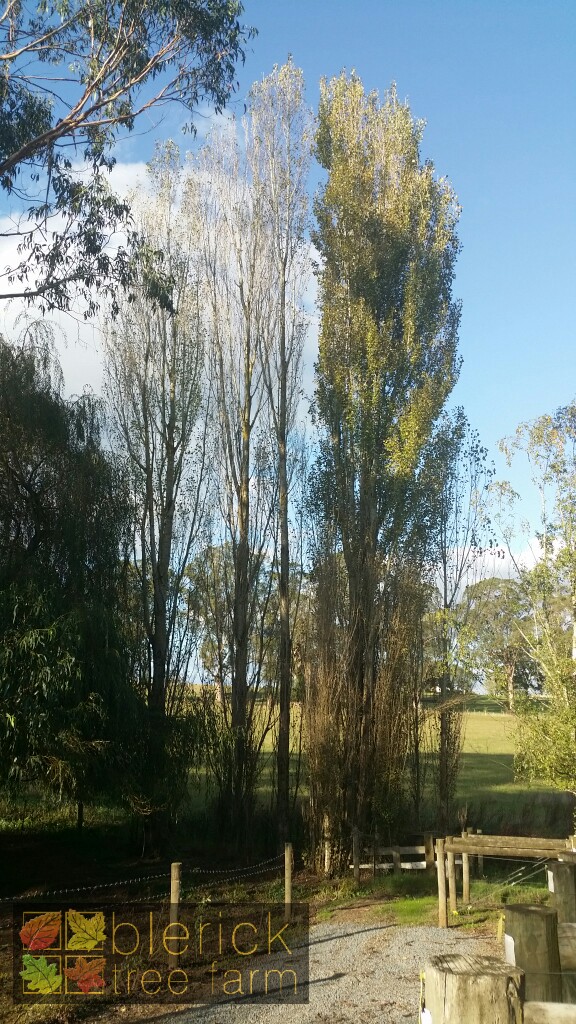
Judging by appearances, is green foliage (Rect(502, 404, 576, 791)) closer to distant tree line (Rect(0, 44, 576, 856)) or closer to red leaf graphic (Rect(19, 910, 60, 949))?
distant tree line (Rect(0, 44, 576, 856))

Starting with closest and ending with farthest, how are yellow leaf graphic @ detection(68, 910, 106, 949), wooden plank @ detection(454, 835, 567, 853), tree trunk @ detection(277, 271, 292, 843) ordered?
yellow leaf graphic @ detection(68, 910, 106, 949), wooden plank @ detection(454, 835, 567, 853), tree trunk @ detection(277, 271, 292, 843)

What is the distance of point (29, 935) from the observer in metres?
8.44

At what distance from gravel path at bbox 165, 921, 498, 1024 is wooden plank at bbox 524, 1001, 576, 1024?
3.84m

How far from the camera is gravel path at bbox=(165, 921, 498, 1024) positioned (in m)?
6.54

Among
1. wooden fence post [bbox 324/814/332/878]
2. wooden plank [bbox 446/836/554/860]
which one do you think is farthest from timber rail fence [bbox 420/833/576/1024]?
wooden fence post [bbox 324/814/332/878]

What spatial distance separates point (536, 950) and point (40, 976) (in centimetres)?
605

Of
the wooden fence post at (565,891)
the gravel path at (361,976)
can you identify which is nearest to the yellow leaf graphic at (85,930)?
the gravel path at (361,976)

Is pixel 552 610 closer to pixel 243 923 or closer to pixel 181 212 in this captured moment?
pixel 243 923

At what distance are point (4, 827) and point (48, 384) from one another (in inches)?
320

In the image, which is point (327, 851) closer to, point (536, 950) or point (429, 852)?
point (429, 852)

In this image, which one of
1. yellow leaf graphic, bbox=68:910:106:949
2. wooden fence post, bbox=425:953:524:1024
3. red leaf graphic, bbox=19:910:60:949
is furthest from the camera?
yellow leaf graphic, bbox=68:910:106:949

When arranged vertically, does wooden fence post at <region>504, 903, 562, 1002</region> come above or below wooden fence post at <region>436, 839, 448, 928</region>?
above

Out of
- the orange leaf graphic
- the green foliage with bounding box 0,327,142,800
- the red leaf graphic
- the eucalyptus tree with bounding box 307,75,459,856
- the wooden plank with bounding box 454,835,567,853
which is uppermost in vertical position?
the eucalyptus tree with bounding box 307,75,459,856

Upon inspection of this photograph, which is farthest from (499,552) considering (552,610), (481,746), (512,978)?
(481,746)
